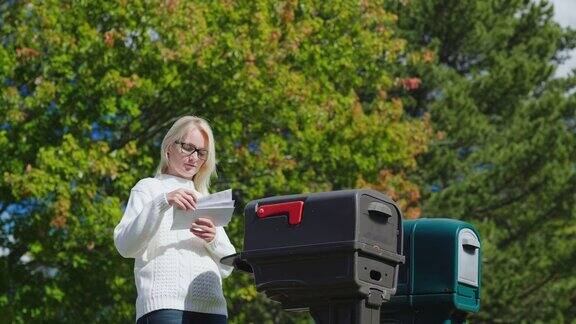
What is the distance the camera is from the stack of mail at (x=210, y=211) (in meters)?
4.30

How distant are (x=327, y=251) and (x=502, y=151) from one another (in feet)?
A: 64.3

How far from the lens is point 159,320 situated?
439 centimetres

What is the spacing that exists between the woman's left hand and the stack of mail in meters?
0.02

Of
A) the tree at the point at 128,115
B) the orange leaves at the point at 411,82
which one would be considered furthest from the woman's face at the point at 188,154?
the orange leaves at the point at 411,82

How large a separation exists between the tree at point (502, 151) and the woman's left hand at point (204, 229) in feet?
57.9

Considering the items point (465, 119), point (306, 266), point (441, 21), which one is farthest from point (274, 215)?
point (441, 21)

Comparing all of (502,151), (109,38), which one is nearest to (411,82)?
(502,151)

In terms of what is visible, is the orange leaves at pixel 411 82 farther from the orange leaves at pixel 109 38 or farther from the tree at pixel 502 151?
the orange leaves at pixel 109 38

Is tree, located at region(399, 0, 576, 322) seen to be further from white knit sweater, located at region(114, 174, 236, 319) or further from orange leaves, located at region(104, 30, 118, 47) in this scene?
white knit sweater, located at region(114, 174, 236, 319)

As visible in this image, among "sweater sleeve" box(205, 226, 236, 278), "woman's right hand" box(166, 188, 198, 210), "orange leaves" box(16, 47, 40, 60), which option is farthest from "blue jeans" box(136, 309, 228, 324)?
"orange leaves" box(16, 47, 40, 60)

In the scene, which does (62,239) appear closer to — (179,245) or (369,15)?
(369,15)

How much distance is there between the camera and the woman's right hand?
4.29 metres

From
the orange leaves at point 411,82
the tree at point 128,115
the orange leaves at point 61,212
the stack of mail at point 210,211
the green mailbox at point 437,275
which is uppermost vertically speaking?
the orange leaves at point 411,82

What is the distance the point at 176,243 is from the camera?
14.7ft
